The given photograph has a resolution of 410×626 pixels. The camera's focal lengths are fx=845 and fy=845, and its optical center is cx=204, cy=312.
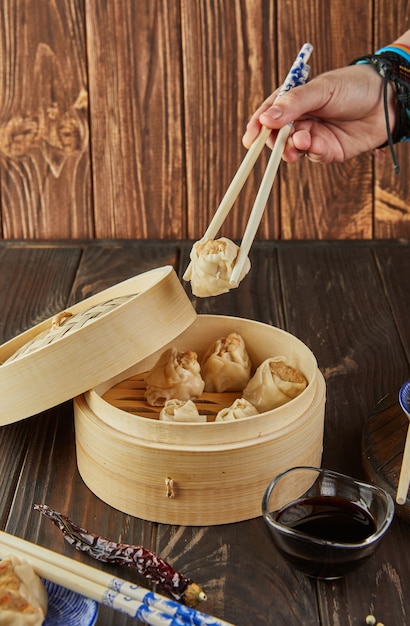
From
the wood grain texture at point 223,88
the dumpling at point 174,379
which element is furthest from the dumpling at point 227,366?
the wood grain texture at point 223,88

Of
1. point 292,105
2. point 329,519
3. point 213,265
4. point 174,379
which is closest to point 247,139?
point 292,105

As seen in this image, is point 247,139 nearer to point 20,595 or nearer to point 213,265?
point 213,265

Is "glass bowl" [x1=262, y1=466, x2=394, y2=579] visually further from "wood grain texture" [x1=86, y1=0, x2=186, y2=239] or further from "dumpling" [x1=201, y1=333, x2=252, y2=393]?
"wood grain texture" [x1=86, y1=0, x2=186, y2=239]

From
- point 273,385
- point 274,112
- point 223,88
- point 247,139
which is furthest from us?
point 223,88

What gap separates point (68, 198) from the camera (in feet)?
9.11

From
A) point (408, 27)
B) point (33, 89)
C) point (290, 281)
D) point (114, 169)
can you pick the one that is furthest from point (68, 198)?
point (408, 27)

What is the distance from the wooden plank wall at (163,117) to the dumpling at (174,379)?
1187 mm

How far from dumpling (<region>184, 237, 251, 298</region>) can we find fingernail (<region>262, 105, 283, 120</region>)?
1.02 feet

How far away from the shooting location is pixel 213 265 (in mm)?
1482

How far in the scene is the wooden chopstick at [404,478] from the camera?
4.27 feet

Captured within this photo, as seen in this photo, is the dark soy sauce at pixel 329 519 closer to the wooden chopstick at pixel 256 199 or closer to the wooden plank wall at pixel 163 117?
the wooden chopstick at pixel 256 199

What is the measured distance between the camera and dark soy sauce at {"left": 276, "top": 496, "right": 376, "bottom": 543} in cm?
122

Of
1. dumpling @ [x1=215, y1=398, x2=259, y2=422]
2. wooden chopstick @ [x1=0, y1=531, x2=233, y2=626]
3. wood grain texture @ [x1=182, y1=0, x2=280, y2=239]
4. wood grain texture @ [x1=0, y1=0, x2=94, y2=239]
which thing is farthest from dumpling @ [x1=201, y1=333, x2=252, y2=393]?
wood grain texture @ [x1=0, y1=0, x2=94, y2=239]

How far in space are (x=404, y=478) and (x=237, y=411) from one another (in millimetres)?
316
